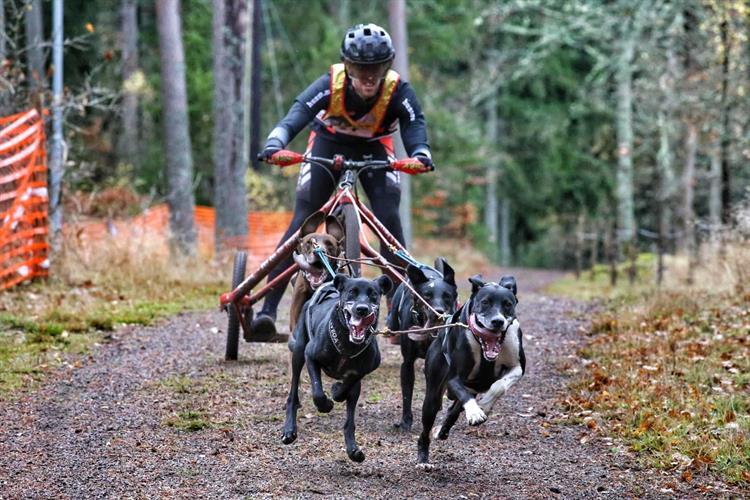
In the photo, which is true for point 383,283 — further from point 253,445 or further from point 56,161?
point 56,161

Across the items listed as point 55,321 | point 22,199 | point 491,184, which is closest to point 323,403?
point 55,321

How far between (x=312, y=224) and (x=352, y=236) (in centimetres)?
42

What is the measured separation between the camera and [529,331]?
12.0 m

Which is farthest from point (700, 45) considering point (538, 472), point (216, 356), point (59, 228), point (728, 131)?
point (538, 472)

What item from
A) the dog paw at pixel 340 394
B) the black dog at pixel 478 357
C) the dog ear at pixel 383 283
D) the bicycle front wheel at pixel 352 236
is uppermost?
the bicycle front wheel at pixel 352 236

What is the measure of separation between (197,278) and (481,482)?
945 centimetres

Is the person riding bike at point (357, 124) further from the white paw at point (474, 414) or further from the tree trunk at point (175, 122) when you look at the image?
the tree trunk at point (175, 122)

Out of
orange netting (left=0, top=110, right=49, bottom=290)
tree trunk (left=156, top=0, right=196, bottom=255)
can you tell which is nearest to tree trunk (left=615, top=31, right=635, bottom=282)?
tree trunk (left=156, top=0, right=196, bottom=255)

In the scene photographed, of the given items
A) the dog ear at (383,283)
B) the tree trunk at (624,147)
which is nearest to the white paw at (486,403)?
the dog ear at (383,283)

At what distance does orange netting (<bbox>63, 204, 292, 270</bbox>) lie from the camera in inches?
611

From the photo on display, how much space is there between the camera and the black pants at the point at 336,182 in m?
8.68

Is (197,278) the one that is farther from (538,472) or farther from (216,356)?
(538,472)

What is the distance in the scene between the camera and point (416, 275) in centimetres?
686

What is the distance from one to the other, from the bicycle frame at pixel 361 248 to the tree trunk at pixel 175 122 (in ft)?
32.9
